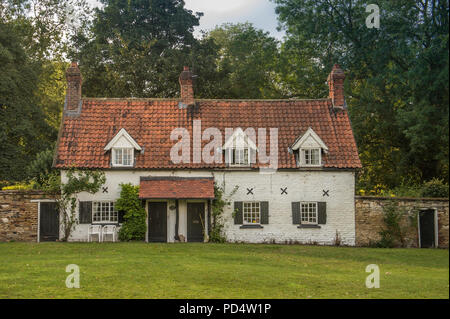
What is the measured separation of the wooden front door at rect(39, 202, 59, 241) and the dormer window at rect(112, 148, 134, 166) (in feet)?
11.3

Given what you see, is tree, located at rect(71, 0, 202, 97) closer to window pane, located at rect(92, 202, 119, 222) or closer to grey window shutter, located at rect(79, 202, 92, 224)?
window pane, located at rect(92, 202, 119, 222)

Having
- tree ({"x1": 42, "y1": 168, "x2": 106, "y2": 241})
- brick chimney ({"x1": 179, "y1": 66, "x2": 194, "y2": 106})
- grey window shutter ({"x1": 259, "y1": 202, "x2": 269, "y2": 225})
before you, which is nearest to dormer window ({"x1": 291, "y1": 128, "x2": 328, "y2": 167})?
grey window shutter ({"x1": 259, "y1": 202, "x2": 269, "y2": 225})

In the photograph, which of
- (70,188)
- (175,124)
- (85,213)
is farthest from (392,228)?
(70,188)

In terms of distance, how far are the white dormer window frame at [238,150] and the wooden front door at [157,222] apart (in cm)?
373

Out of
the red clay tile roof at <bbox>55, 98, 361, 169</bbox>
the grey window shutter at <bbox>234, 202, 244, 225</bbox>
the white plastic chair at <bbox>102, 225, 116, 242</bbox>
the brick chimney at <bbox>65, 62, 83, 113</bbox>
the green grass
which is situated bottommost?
the green grass

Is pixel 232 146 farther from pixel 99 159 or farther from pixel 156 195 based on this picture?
pixel 99 159

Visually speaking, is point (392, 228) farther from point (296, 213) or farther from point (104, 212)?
point (104, 212)

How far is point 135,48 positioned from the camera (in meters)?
38.8

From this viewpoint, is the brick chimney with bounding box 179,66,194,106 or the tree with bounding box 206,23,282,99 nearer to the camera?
the brick chimney with bounding box 179,66,194,106

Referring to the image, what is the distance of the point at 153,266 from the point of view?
15633 mm

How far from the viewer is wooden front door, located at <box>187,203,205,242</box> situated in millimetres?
24500

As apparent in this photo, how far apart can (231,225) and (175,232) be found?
260 centimetres

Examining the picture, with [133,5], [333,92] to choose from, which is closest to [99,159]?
[333,92]

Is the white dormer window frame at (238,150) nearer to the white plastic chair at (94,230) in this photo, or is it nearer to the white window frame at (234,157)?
the white window frame at (234,157)
